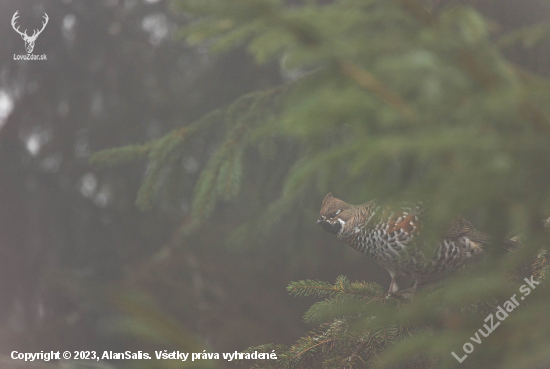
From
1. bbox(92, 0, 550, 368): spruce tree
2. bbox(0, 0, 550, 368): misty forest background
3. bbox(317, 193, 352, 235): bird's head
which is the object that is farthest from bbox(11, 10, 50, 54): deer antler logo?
bbox(92, 0, 550, 368): spruce tree

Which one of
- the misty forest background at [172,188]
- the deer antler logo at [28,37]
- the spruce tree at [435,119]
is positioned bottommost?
the spruce tree at [435,119]

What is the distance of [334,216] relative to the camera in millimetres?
1163

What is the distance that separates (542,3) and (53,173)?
2.12 metres

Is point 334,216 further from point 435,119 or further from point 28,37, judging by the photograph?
point 28,37

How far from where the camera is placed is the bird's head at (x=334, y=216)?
1150mm

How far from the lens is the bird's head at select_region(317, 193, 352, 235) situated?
1.15 m

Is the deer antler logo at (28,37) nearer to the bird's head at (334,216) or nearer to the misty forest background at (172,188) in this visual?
the misty forest background at (172,188)

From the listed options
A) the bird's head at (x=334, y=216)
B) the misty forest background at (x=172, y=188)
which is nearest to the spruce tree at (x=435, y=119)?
the misty forest background at (x=172, y=188)

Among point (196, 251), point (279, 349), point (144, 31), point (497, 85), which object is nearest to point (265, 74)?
point (144, 31)

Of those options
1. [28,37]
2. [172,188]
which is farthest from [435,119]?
[28,37]

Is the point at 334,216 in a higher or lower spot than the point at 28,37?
lower

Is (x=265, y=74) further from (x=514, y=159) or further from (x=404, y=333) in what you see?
(x=514, y=159)

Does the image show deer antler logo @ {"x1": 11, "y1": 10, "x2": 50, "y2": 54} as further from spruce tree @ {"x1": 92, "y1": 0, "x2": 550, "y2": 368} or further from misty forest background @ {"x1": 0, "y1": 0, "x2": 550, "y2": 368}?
spruce tree @ {"x1": 92, "y1": 0, "x2": 550, "y2": 368}

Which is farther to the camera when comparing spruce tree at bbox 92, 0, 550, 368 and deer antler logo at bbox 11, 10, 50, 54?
deer antler logo at bbox 11, 10, 50, 54
